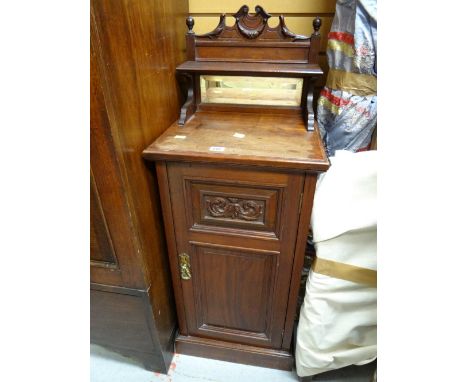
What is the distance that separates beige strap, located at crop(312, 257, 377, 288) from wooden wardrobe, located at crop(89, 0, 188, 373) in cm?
55

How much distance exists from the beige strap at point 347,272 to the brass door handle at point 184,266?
0.43 metres

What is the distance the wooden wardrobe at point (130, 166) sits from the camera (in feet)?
2.04

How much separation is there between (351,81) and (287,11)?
0.37 meters

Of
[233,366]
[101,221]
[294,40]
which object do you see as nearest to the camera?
[101,221]

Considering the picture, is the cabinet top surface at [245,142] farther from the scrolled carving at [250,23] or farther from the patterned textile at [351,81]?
the scrolled carving at [250,23]

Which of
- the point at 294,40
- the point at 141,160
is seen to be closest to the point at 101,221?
the point at 141,160

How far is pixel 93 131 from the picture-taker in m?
0.64

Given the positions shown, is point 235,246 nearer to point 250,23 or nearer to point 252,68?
point 252,68

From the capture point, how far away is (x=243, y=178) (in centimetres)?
76

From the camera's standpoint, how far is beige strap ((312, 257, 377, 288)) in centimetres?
85

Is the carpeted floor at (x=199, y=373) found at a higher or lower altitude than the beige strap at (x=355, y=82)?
lower

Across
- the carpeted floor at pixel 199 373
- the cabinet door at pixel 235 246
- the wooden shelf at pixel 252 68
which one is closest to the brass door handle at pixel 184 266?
the cabinet door at pixel 235 246
